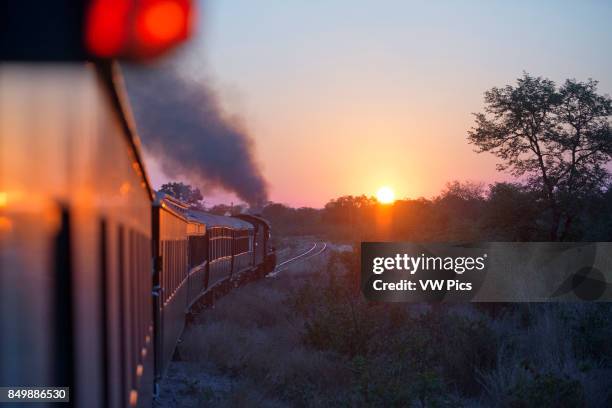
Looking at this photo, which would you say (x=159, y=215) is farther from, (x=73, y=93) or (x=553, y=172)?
(x=553, y=172)

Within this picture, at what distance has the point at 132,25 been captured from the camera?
3332 mm

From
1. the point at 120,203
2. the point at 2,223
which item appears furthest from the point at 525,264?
the point at 2,223

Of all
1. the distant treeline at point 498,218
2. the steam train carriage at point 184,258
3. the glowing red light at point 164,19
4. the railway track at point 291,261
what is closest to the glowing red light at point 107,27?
the glowing red light at point 164,19

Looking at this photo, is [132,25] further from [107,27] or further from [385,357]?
[385,357]

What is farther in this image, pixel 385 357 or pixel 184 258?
pixel 385 357

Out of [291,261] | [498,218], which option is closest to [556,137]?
[498,218]

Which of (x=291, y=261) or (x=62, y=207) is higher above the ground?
(x=62, y=207)

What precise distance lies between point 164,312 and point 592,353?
787cm

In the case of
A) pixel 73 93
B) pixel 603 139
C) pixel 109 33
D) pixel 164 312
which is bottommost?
pixel 164 312

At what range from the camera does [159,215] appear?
6746 mm

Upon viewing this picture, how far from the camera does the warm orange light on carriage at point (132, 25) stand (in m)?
2.52

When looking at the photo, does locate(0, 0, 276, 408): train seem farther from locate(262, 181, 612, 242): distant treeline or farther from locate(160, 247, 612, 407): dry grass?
locate(262, 181, 612, 242): distant treeline

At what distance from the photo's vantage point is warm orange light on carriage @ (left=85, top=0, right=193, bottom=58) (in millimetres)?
2523

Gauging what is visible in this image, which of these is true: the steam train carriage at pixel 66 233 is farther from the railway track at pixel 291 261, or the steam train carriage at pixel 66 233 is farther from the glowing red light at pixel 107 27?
the railway track at pixel 291 261
